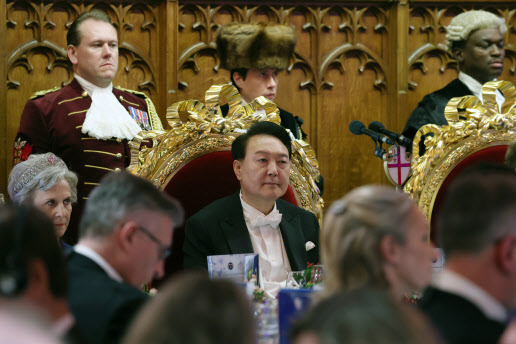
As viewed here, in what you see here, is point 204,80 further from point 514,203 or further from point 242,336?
point 242,336

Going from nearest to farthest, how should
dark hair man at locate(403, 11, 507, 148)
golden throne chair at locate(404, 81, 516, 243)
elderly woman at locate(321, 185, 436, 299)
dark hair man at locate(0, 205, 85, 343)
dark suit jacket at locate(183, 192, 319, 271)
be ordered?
1. dark hair man at locate(0, 205, 85, 343)
2. elderly woman at locate(321, 185, 436, 299)
3. dark suit jacket at locate(183, 192, 319, 271)
4. golden throne chair at locate(404, 81, 516, 243)
5. dark hair man at locate(403, 11, 507, 148)

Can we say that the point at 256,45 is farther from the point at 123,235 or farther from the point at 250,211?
the point at 123,235

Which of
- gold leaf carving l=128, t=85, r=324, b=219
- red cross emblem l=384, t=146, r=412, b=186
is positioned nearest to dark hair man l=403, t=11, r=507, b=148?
red cross emblem l=384, t=146, r=412, b=186

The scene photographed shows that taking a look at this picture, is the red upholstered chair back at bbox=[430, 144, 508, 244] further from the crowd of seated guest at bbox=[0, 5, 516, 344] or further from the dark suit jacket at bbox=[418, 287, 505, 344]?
the dark suit jacket at bbox=[418, 287, 505, 344]

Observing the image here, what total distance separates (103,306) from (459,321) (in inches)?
29.4

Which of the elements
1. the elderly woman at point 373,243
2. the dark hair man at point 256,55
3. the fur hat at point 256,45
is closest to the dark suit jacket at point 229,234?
the dark hair man at point 256,55

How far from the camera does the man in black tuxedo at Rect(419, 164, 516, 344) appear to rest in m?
1.57

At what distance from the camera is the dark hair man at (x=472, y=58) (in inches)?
→ 187

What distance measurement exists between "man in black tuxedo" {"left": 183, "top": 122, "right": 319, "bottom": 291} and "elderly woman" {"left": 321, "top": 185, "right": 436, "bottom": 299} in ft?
4.79

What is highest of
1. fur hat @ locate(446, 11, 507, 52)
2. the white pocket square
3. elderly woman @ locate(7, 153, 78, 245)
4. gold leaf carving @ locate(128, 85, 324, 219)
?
fur hat @ locate(446, 11, 507, 52)

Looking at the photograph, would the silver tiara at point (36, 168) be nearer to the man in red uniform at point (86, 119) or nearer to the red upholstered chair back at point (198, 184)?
the man in red uniform at point (86, 119)

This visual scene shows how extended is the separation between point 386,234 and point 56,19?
3.77 meters

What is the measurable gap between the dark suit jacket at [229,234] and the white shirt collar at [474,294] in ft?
5.18

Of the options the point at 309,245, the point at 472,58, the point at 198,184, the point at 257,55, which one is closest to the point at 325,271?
the point at 309,245
